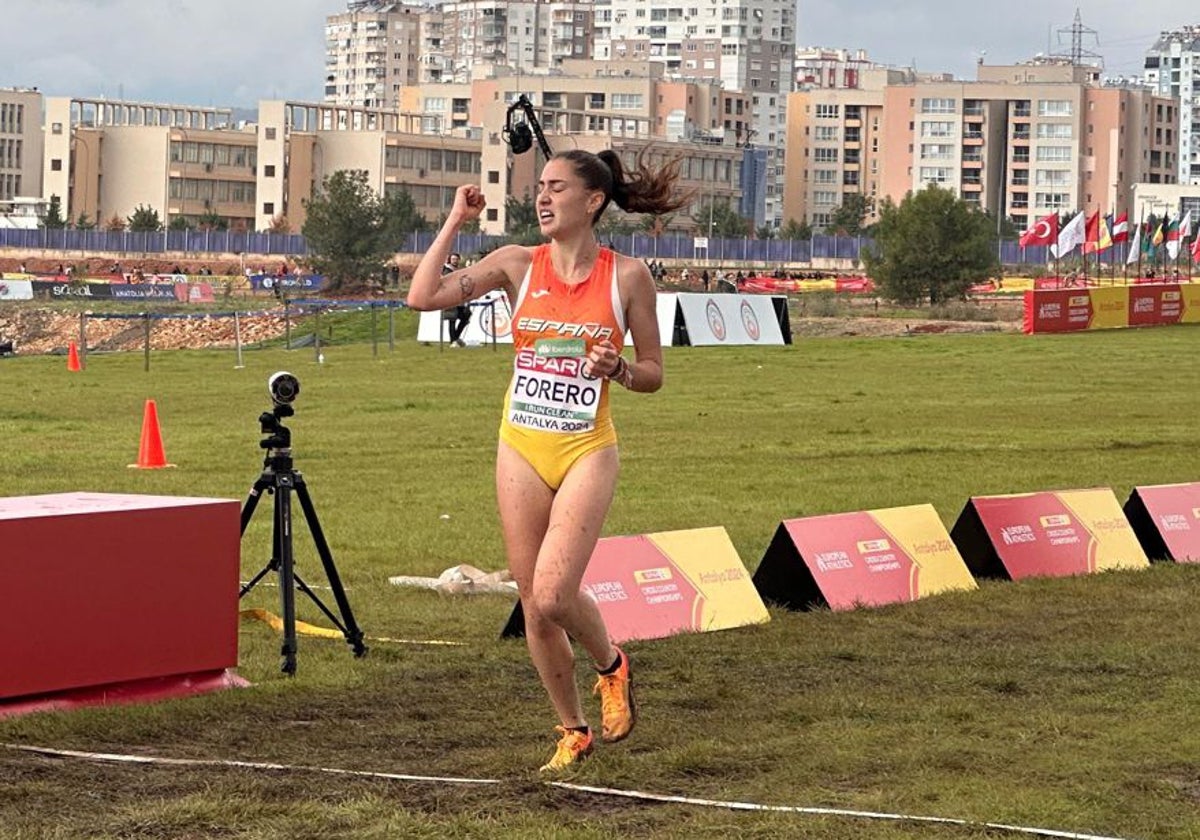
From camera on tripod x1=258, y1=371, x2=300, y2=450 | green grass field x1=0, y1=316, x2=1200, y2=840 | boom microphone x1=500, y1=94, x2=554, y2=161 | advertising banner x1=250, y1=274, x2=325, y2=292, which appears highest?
advertising banner x1=250, y1=274, x2=325, y2=292

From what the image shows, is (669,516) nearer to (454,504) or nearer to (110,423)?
(454,504)

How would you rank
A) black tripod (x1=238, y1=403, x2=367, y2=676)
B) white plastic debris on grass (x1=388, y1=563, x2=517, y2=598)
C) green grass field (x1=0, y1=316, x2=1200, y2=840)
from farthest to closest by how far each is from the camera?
white plastic debris on grass (x1=388, y1=563, x2=517, y2=598)
black tripod (x1=238, y1=403, x2=367, y2=676)
green grass field (x1=0, y1=316, x2=1200, y2=840)

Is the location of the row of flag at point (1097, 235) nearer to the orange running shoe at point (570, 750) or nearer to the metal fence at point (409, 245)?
the metal fence at point (409, 245)

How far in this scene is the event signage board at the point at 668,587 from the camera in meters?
12.9

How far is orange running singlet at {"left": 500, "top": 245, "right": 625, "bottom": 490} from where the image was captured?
29.5 ft

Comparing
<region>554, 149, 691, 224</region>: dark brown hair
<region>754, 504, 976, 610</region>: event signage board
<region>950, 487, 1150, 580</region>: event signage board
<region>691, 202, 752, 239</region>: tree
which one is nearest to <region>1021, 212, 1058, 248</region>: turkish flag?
<region>950, 487, 1150, 580</region>: event signage board

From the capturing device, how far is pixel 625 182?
373 inches

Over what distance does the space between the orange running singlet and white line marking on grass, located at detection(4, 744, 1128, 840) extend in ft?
3.92

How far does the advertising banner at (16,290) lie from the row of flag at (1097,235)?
4200 centimetres

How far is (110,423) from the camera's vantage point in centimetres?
3206

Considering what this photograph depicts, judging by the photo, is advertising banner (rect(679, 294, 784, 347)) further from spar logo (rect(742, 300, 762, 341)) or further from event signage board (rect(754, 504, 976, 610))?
event signage board (rect(754, 504, 976, 610))

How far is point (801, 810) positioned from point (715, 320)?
167 feet

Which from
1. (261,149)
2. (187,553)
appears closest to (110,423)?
(187,553)

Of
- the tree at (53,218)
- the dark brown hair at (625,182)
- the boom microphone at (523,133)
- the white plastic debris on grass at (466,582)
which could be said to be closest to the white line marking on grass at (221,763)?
the dark brown hair at (625,182)
